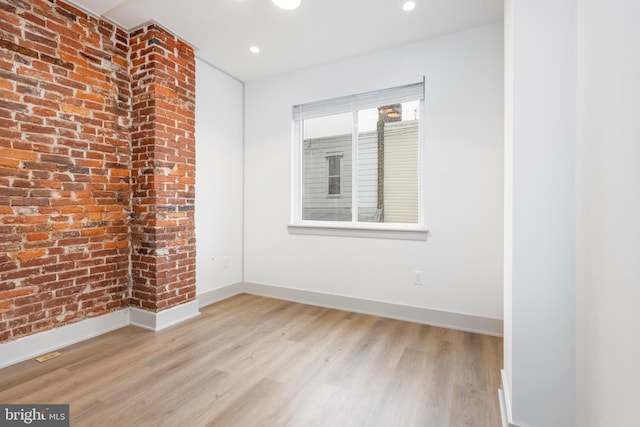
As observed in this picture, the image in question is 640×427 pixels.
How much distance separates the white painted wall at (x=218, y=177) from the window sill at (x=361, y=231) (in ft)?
2.78

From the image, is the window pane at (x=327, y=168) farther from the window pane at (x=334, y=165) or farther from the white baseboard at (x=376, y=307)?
the white baseboard at (x=376, y=307)

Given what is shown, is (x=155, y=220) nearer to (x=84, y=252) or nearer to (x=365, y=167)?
(x=84, y=252)

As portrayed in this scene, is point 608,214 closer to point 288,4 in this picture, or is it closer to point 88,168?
point 288,4

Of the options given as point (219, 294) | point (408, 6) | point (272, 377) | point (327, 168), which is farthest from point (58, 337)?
point (408, 6)

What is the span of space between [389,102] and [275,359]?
2.73m

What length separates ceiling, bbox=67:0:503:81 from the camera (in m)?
2.47

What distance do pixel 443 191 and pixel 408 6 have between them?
1.64 meters

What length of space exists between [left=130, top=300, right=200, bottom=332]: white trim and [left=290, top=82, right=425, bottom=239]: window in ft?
4.94

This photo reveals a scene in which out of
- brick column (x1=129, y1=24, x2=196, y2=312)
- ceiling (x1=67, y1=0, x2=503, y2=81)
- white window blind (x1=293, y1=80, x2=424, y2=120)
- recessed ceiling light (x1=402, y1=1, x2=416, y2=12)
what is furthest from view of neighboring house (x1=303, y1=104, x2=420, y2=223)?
brick column (x1=129, y1=24, x2=196, y2=312)

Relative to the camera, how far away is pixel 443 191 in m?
2.90

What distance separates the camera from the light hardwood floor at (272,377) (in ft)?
5.46

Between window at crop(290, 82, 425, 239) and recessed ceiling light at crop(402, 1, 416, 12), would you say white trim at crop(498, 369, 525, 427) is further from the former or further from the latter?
recessed ceiling light at crop(402, 1, 416, 12)

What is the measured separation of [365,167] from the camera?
11.2 ft

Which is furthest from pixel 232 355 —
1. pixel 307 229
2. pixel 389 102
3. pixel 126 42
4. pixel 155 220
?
pixel 126 42
